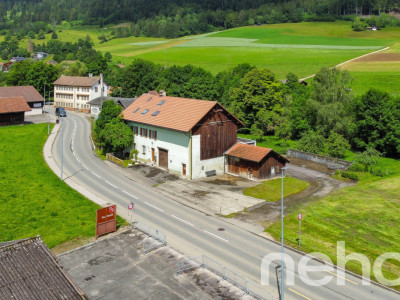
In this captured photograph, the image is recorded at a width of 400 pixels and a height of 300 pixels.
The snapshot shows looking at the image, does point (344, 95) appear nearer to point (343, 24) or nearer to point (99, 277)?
point (99, 277)

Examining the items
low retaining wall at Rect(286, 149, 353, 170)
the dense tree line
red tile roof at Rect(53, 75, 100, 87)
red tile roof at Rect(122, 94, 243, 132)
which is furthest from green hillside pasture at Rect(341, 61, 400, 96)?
red tile roof at Rect(53, 75, 100, 87)

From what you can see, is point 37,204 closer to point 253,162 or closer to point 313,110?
point 253,162

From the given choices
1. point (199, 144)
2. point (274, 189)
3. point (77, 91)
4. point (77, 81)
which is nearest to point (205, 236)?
point (274, 189)

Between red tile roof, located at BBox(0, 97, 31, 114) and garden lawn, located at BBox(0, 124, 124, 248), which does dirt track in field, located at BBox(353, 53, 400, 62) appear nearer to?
red tile roof, located at BBox(0, 97, 31, 114)

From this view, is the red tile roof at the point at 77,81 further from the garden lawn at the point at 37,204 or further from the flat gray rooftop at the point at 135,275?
the flat gray rooftop at the point at 135,275

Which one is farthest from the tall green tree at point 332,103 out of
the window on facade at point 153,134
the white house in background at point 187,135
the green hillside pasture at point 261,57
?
the green hillside pasture at point 261,57

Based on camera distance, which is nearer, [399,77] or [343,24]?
[399,77]

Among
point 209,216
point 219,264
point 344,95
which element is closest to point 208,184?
point 209,216
